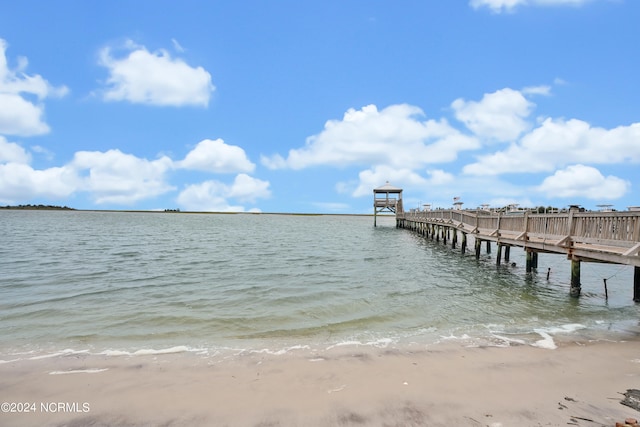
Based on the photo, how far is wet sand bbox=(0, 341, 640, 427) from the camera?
13.7 ft

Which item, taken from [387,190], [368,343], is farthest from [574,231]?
[387,190]

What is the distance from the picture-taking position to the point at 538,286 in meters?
13.3

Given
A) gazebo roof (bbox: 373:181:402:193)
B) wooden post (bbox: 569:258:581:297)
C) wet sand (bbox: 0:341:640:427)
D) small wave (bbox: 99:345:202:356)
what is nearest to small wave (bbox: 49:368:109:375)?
wet sand (bbox: 0:341:640:427)

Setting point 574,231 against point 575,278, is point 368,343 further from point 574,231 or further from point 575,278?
point 575,278

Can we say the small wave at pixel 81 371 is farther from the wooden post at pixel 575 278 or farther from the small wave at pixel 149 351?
the wooden post at pixel 575 278

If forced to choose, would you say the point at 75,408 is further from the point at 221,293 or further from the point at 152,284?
the point at 152,284

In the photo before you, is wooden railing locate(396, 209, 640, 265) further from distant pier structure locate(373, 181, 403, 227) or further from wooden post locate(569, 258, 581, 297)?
distant pier structure locate(373, 181, 403, 227)

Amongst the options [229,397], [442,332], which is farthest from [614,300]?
[229,397]

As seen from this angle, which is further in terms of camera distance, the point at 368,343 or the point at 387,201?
the point at 387,201

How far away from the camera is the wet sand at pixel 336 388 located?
4168 mm

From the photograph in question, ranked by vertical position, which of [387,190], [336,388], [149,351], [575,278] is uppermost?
[387,190]

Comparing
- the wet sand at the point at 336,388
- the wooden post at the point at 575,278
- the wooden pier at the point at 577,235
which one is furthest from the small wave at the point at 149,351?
the wooden post at the point at 575,278

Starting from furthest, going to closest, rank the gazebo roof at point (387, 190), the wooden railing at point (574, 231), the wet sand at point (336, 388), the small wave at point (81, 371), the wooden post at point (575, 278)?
the gazebo roof at point (387, 190), the wooden post at point (575, 278), the wooden railing at point (574, 231), the small wave at point (81, 371), the wet sand at point (336, 388)

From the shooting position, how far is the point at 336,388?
491cm
